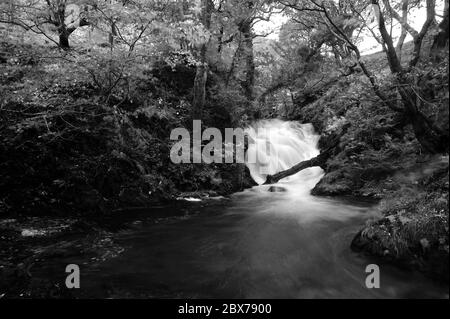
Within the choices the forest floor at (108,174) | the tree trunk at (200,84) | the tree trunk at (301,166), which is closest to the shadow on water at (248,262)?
A: the forest floor at (108,174)

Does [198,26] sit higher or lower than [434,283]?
higher

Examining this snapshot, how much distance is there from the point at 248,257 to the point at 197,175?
5.33 metres

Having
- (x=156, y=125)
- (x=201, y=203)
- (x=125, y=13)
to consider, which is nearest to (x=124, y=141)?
(x=156, y=125)

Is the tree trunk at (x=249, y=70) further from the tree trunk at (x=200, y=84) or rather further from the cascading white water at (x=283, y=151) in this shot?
the tree trunk at (x=200, y=84)

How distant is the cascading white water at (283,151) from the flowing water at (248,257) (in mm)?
2889

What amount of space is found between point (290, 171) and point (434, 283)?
8208 mm

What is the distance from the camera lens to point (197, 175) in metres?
10.2

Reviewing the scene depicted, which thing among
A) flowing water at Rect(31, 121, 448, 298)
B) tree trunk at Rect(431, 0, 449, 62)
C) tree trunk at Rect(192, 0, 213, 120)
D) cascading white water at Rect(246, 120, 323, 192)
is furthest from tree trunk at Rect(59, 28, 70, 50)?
tree trunk at Rect(431, 0, 449, 62)

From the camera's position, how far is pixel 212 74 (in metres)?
13.3

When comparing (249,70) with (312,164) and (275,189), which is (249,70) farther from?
(275,189)

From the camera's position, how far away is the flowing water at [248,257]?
3.95 m
